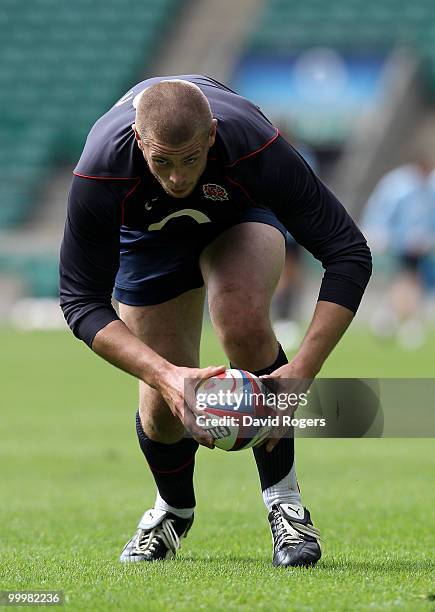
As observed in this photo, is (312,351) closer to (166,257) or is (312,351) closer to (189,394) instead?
(189,394)

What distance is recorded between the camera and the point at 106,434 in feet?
28.5

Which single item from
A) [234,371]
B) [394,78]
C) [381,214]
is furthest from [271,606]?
[394,78]

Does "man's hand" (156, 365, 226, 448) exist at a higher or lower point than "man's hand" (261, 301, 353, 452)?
lower

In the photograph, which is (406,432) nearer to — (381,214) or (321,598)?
(321,598)

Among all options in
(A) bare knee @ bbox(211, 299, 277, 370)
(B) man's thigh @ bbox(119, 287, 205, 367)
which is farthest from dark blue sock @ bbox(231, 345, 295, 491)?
(B) man's thigh @ bbox(119, 287, 205, 367)

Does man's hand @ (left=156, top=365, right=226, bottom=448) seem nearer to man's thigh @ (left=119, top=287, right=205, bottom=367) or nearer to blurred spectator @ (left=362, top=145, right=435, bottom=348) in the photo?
man's thigh @ (left=119, top=287, right=205, bottom=367)

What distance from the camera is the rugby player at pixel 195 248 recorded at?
3.92 meters

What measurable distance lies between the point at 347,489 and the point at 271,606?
3029mm

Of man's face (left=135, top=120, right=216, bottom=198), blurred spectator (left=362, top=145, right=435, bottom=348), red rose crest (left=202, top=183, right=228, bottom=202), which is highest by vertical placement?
blurred spectator (left=362, top=145, right=435, bottom=348)

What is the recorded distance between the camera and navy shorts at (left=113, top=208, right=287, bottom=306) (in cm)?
448

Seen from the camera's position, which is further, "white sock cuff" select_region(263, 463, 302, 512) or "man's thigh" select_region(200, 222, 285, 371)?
"white sock cuff" select_region(263, 463, 302, 512)

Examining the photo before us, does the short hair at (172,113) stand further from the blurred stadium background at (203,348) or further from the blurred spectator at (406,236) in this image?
the blurred spectator at (406,236)

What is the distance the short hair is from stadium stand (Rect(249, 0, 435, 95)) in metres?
21.4

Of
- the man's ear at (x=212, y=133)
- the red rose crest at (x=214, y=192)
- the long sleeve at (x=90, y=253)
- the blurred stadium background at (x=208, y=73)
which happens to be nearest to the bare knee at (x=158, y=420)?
the long sleeve at (x=90, y=253)
